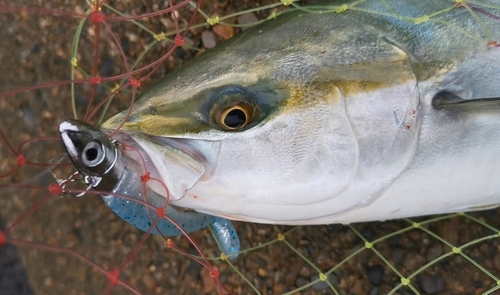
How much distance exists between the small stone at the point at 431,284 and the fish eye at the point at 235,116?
103 centimetres

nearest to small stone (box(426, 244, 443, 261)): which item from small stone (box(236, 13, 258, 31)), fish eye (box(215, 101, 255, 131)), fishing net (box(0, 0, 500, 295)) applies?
fishing net (box(0, 0, 500, 295))

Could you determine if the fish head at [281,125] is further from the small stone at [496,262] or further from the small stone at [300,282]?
the small stone at [496,262]

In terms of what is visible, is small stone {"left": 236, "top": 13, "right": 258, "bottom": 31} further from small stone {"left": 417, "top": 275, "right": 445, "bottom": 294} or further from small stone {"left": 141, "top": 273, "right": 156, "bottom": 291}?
small stone {"left": 417, "top": 275, "right": 445, "bottom": 294}

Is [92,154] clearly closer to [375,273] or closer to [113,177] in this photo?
[113,177]

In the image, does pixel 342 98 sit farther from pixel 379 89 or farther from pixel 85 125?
pixel 85 125

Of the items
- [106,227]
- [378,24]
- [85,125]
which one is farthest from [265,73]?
[106,227]

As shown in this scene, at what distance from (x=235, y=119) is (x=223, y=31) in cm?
85

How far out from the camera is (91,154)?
4.33 feet

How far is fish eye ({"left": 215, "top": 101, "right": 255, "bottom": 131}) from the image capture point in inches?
53.0

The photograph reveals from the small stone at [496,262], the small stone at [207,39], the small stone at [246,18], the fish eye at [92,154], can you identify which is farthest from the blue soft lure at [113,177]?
the small stone at [496,262]

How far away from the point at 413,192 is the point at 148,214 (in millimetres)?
783

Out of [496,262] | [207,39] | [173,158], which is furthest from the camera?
[207,39]

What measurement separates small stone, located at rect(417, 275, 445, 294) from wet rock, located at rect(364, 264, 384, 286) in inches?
5.4

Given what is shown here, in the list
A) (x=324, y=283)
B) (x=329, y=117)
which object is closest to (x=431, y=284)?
(x=324, y=283)
